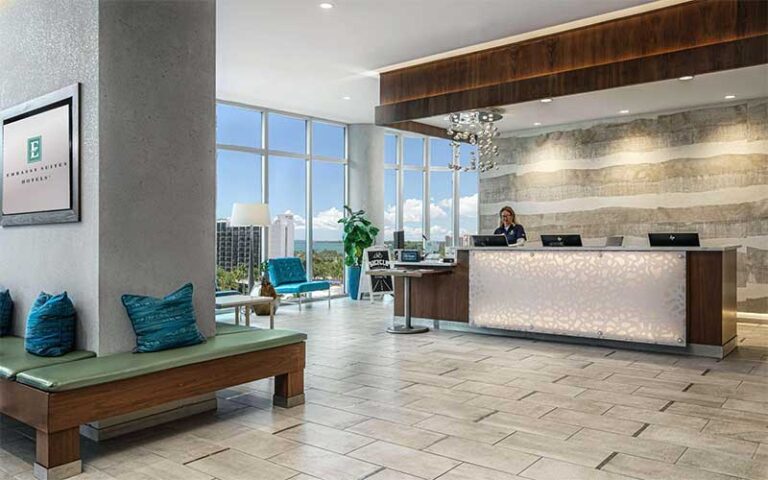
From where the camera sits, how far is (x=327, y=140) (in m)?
11.6

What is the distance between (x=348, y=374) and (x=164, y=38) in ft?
9.93

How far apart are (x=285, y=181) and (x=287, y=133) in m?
0.89

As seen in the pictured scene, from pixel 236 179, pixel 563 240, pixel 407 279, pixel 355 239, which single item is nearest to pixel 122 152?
pixel 407 279

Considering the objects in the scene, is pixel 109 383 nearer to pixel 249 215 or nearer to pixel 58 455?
pixel 58 455

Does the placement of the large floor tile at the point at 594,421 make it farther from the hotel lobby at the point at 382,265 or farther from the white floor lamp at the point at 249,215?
the white floor lamp at the point at 249,215

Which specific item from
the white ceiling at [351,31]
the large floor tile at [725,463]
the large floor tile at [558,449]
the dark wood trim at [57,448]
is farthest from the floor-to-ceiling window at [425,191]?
the dark wood trim at [57,448]

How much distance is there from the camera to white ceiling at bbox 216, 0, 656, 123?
5402mm

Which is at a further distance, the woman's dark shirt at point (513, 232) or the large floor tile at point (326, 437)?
the woman's dark shirt at point (513, 232)

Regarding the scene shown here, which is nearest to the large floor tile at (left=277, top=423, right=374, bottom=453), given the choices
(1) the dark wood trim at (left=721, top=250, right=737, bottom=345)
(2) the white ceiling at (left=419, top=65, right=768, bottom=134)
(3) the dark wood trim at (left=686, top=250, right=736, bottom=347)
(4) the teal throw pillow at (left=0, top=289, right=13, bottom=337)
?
(4) the teal throw pillow at (left=0, top=289, right=13, bottom=337)

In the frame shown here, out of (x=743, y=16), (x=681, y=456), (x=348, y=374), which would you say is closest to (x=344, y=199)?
(x=348, y=374)

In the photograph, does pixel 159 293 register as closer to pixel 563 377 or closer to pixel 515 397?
Result: pixel 515 397

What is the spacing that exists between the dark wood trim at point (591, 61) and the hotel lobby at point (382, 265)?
0.02m

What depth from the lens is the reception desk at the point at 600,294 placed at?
5.79 m

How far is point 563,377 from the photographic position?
16.4ft
